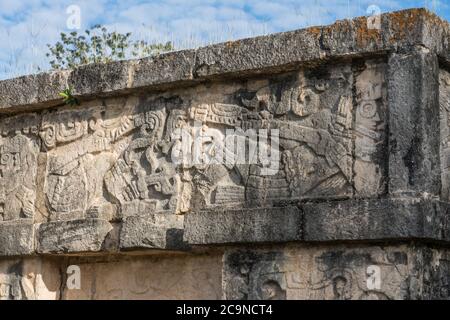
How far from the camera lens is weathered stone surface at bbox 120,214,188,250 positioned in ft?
22.8

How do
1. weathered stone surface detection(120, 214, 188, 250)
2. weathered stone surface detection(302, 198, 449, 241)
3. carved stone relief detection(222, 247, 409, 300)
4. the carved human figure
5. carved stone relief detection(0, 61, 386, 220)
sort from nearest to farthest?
weathered stone surface detection(302, 198, 449, 241) → carved stone relief detection(222, 247, 409, 300) → carved stone relief detection(0, 61, 386, 220) → weathered stone surface detection(120, 214, 188, 250) → the carved human figure

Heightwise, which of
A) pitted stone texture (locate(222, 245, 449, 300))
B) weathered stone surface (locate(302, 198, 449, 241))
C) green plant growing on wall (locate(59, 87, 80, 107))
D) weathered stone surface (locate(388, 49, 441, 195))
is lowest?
pitted stone texture (locate(222, 245, 449, 300))

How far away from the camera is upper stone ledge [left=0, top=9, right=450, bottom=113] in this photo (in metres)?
6.32

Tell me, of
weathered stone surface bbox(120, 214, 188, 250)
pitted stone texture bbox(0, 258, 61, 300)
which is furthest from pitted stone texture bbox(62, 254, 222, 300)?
weathered stone surface bbox(120, 214, 188, 250)

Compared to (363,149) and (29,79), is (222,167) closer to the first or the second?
(363,149)

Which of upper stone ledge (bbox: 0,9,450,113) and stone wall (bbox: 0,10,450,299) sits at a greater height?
upper stone ledge (bbox: 0,9,450,113)

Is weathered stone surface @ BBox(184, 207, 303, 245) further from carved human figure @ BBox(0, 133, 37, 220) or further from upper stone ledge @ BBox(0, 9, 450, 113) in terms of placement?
carved human figure @ BBox(0, 133, 37, 220)

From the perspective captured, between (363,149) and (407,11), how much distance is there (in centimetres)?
105

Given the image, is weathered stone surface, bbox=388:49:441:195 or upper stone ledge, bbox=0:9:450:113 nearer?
weathered stone surface, bbox=388:49:441:195

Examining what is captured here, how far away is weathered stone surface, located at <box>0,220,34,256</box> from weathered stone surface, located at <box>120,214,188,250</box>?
1087 mm

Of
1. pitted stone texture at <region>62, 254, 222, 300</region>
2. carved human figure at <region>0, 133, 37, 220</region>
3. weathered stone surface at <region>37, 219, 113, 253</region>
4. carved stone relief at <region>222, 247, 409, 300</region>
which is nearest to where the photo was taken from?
carved stone relief at <region>222, 247, 409, 300</region>

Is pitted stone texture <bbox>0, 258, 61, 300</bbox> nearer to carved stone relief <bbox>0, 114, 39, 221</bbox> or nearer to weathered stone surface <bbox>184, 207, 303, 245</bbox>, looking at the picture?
carved stone relief <bbox>0, 114, 39, 221</bbox>

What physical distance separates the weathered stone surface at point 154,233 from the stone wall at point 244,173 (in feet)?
0.04

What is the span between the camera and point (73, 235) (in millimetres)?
7477
